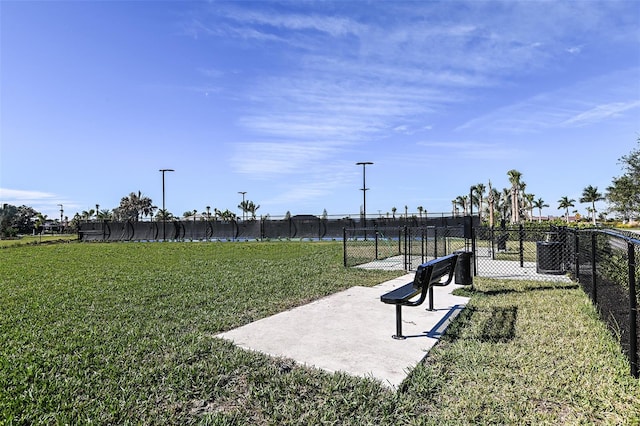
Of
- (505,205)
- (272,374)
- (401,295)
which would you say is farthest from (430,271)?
(505,205)

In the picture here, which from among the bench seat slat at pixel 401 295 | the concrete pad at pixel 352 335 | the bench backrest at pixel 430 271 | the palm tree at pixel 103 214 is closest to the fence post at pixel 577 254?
the concrete pad at pixel 352 335

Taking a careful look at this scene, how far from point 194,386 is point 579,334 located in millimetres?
4313

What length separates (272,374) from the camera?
3486 millimetres

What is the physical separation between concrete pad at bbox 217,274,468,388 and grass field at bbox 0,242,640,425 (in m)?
0.21

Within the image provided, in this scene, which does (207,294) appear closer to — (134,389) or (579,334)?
(134,389)

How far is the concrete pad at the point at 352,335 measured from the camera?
374 centimetres

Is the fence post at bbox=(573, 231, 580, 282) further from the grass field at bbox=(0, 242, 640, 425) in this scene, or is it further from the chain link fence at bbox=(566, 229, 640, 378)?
the grass field at bbox=(0, 242, 640, 425)

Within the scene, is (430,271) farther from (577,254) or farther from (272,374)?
(577,254)

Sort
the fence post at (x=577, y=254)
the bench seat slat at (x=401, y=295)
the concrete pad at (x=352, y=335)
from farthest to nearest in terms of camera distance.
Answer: the fence post at (x=577, y=254)
the bench seat slat at (x=401, y=295)
the concrete pad at (x=352, y=335)

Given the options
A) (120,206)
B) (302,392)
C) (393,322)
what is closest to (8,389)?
(302,392)

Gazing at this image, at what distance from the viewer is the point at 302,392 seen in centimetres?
317

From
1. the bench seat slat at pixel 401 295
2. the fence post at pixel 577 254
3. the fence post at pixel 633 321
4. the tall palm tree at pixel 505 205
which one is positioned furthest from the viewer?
the tall palm tree at pixel 505 205

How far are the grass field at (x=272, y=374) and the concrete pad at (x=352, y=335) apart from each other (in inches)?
8.3

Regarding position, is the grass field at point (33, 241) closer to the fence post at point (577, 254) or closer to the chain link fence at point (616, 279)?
the fence post at point (577, 254)
